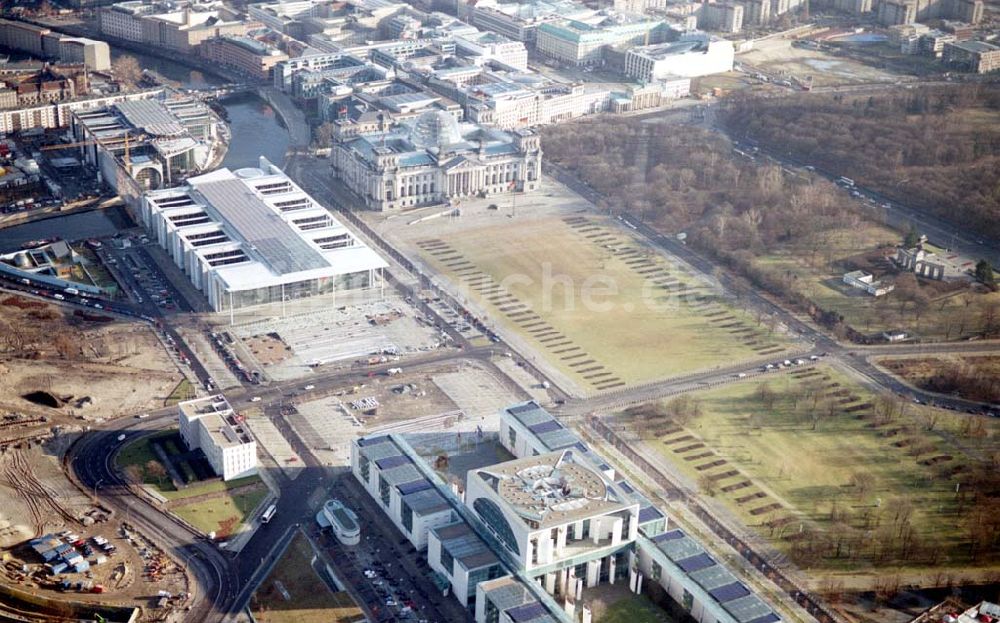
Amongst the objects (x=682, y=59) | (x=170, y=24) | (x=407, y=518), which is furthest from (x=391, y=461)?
(x=170, y=24)

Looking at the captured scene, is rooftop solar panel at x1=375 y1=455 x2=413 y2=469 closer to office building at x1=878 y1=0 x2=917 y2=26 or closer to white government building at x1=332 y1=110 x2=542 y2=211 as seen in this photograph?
white government building at x1=332 y1=110 x2=542 y2=211

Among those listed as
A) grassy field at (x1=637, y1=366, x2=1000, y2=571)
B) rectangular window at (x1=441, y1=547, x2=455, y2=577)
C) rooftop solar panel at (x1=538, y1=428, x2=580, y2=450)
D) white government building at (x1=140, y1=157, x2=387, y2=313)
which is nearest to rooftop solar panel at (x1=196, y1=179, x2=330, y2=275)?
white government building at (x1=140, y1=157, x2=387, y2=313)

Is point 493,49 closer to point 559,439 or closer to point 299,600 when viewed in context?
point 559,439

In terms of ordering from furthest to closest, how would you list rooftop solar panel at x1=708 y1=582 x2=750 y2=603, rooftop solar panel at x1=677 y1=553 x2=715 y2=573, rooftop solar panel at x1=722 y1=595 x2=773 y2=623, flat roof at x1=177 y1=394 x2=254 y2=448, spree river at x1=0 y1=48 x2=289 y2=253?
1. spree river at x1=0 y1=48 x2=289 y2=253
2. flat roof at x1=177 y1=394 x2=254 y2=448
3. rooftop solar panel at x1=677 y1=553 x2=715 y2=573
4. rooftop solar panel at x1=708 y1=582 x2=750 y2=603
5. rooftop solar panel at x1=722 y1=595 x2=773 y2=623

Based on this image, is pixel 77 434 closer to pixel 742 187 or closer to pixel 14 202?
pixel 14 202

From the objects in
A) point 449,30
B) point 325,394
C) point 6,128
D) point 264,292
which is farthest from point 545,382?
point 449,30

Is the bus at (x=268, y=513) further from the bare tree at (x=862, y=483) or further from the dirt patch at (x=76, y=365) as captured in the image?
the bare tree at (x=862, y=483)
